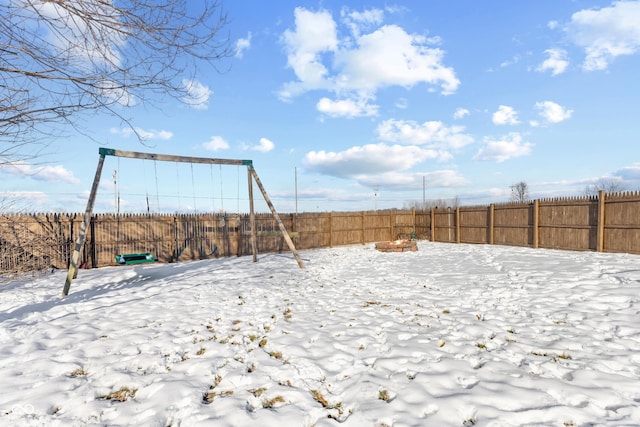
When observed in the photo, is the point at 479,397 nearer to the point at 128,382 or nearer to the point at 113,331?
the point at 128,382

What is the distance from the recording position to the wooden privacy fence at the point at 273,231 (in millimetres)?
9234

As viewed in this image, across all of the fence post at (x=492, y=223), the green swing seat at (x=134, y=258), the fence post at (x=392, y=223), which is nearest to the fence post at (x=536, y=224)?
the fence post at (x=492, y=223)

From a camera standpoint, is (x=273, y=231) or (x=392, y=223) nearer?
(x=273, y=231)

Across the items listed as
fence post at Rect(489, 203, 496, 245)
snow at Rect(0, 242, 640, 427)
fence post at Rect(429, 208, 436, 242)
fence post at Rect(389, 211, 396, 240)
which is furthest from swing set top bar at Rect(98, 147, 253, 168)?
fence post at Rect(429, 208, 436, 242)

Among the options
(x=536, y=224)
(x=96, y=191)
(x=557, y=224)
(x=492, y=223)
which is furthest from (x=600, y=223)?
(x=96, y=191)

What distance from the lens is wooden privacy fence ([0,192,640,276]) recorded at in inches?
364

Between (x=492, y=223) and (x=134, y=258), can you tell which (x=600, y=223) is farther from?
(x=134, y=258)

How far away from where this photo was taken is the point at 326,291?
6250 millimetres

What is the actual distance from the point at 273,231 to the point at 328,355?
10.2 m

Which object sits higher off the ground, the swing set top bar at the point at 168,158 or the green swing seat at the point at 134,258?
the swing set top bar at the point at 168,158

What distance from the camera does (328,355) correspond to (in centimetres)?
321

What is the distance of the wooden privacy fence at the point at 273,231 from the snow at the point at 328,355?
358 centimetres

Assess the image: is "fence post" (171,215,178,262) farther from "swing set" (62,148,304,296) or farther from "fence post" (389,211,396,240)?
"fence post" (389,211,396,240)

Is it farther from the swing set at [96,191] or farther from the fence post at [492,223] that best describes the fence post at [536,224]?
the swing set at [96,191]
